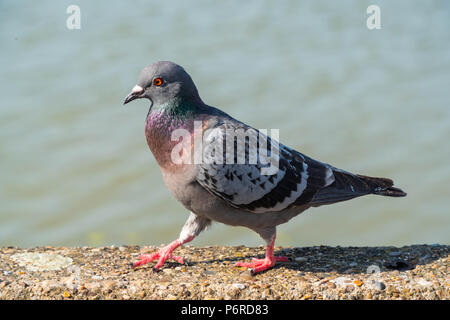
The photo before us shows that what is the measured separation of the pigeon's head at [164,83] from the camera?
18.9ft

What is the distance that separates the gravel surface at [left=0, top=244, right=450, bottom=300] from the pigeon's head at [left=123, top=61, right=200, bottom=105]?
1.78 meters

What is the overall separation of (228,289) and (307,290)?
740 mm

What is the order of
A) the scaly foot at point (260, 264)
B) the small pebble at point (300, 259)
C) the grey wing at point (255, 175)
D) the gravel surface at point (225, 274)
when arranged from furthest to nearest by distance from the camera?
the small pebble at point (300, 259)
the scaly foot at point (260, 264)
the grey wing at point (255, 175)
the gravel surface at point (225, 274)

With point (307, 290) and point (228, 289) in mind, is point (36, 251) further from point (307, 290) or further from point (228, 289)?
point (307, 290)

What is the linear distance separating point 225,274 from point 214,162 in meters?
1.19

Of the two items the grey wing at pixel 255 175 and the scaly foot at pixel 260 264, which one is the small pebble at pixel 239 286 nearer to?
the scaly foot at pixel 260 264

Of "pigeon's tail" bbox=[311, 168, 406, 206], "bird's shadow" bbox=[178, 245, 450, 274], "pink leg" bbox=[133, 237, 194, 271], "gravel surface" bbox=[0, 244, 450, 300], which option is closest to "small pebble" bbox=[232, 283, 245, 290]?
"gravel surface" bbox=[0, 244, 450, 300]

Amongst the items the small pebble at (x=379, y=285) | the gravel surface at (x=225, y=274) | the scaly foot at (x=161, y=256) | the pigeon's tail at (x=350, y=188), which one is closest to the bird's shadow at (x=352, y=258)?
the gravel surface at (x=225, y=274)

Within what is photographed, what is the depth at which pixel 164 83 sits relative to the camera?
227 inches

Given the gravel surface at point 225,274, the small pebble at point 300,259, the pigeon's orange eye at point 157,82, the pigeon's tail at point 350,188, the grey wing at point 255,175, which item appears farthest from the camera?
the small pebble at point 300,259

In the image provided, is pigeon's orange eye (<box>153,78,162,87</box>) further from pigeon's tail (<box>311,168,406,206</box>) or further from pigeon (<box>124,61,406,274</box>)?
pigeon's tail (<box>311,168,406,206</box>)

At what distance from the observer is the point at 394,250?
668 cm

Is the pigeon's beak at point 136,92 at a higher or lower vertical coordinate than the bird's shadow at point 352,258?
higher
